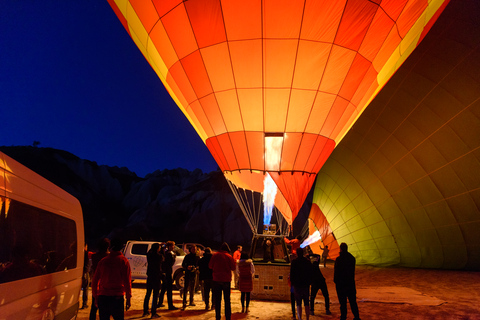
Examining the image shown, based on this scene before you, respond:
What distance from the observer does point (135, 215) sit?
44188 mm

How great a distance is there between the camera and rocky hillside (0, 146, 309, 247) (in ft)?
137

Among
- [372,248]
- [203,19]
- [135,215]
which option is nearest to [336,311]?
[203,19]

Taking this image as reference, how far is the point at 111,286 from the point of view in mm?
3795

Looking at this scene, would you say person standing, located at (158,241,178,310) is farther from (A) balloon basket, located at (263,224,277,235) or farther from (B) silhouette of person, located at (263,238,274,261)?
(A) balloon basket, located at (263,224,277,235)

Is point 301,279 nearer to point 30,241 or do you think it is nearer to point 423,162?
point 30,241

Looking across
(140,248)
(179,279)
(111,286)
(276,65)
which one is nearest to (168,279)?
(179,279)

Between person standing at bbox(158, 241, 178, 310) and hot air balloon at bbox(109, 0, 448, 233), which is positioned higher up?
hot air balloon at bbox(109, 0, 448, 233)

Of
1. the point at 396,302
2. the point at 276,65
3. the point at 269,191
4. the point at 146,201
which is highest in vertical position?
the point at 146,201

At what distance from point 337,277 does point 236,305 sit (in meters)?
2.82

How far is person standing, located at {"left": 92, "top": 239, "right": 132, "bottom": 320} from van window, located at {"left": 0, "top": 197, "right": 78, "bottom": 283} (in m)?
0.45

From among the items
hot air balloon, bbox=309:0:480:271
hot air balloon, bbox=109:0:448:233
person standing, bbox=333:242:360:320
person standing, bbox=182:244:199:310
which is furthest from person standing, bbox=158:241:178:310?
hot air balloon, bbox=309:0:480:271

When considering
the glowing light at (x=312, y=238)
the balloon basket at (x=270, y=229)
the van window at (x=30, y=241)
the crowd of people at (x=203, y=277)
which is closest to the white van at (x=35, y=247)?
the van window at (x=30, y=241)

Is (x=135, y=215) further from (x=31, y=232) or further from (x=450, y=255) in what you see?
(x=31, y=232)

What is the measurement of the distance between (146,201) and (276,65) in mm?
45744
